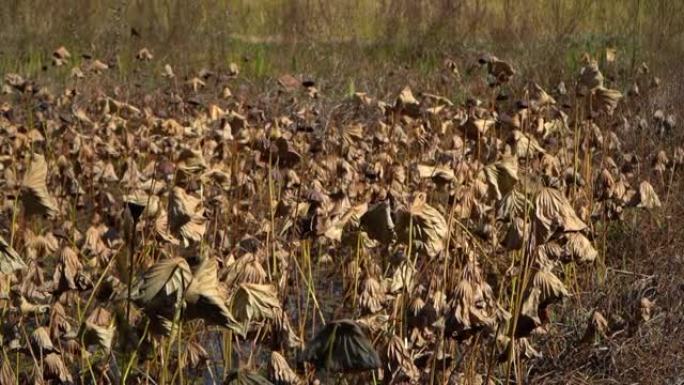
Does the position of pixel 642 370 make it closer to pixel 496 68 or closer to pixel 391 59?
pixel 496 68

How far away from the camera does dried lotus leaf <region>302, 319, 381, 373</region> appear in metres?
1.30

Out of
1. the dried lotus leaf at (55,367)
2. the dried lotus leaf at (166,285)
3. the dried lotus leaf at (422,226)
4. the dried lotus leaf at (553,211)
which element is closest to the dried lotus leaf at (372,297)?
the dried lotus leaf at (422,226)

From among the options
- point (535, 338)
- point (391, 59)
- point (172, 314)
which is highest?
point (172, 314)

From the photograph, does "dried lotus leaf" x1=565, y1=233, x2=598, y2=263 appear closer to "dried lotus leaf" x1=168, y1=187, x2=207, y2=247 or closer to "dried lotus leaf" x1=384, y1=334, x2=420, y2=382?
"dried lotus leaf" x1=384, y1=334, x2=420, y2=382

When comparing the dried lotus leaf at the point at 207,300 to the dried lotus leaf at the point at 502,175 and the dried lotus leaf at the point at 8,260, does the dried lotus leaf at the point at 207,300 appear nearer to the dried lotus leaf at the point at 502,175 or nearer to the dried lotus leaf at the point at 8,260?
the dried lotus leaf at the point at 8,260

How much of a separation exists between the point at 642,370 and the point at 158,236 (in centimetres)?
105

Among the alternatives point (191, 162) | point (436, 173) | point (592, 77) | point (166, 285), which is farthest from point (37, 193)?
point (592, 77)

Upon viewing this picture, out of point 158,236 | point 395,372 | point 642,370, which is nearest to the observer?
point 395,372

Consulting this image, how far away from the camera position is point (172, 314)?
131 cm

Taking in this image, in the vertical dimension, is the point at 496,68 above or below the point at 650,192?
above

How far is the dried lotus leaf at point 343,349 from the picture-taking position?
4.25ft

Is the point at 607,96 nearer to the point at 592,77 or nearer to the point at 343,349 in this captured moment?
the point at 592,77

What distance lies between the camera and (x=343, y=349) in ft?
4.26

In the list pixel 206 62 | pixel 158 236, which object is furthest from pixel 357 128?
pixel 206 62
